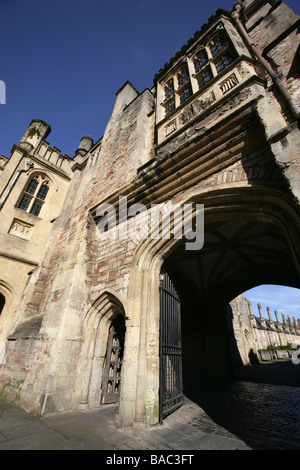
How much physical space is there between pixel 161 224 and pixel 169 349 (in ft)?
7.34

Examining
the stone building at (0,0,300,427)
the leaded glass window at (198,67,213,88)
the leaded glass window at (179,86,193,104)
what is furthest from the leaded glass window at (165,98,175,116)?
the leaded glass window at (198,67,213,88)

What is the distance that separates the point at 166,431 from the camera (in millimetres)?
2506

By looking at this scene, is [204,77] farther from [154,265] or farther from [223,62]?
[154,265]

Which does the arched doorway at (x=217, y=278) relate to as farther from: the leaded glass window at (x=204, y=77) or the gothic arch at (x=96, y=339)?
the leaded glass window at (x=204, y=77)

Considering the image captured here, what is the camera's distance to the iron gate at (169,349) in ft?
10.5

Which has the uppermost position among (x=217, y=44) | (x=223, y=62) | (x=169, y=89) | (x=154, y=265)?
(x=169, y=89)

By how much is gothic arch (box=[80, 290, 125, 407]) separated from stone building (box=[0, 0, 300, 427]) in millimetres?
21

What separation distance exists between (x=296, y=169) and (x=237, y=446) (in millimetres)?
2923

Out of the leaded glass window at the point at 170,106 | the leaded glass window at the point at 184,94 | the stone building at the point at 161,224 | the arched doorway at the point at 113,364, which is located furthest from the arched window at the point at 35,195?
the leaded glass window at the point at 184,94

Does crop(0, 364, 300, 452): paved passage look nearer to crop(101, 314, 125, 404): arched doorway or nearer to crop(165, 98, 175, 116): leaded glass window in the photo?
crop(101, 314, 125, 404): arched doorway

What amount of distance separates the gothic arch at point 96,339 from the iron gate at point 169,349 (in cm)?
79

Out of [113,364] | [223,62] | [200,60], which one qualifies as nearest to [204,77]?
[223,62]
